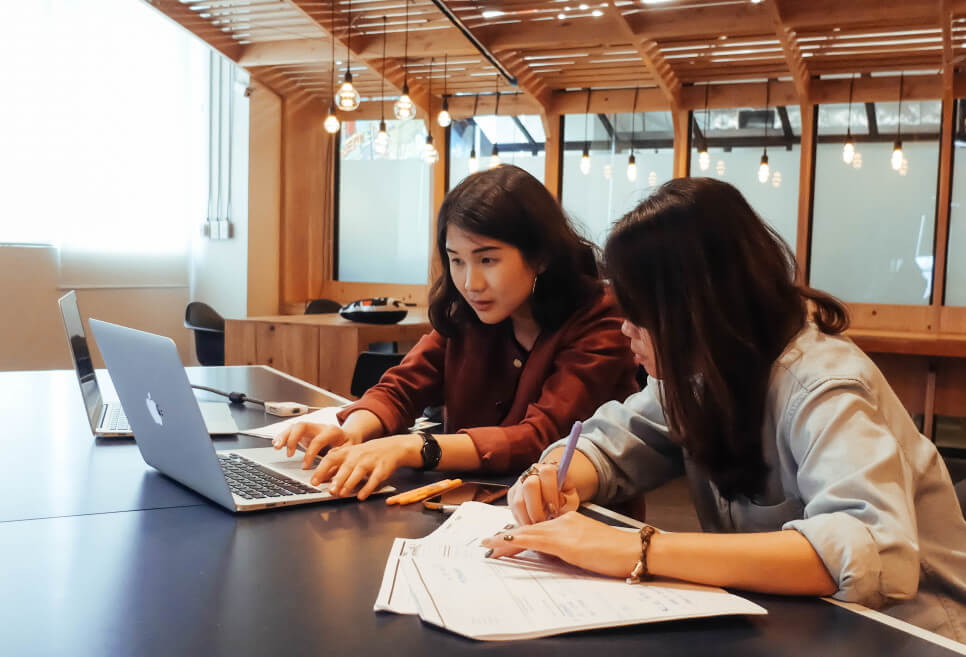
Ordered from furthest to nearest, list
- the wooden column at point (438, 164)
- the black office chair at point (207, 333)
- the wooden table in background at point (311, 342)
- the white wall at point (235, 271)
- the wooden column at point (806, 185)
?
the wooden column at point (438, 164)
the white wall at point (235, 271)
the wooden column at point (806, 185)
the black office chair at point (207, 333)
the wooden table in background at point (311, 342)

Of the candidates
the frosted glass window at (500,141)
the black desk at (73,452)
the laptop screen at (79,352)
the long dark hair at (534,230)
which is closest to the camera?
the black desk at (73,452)

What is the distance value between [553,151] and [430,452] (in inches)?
282

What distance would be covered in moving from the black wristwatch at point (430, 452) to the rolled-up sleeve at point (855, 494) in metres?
0.71

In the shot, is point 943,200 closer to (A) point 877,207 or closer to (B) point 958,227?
(B) point 958,227

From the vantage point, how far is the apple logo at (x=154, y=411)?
1403 mm

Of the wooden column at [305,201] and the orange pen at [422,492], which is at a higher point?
the wooden column at [305,201]

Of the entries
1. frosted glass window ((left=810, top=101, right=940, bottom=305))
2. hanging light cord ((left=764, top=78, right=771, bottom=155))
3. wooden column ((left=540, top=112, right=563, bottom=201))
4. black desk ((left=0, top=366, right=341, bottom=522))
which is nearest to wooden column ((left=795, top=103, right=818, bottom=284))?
frosted glass window ((left=810, top=101, right=940, bottom=305))

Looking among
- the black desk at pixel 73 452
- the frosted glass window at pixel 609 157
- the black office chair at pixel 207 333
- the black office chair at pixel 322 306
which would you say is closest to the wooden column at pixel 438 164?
the frosted glass window at pixel 609 157

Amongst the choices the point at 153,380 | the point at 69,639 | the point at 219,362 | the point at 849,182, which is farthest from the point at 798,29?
the point at 69,639

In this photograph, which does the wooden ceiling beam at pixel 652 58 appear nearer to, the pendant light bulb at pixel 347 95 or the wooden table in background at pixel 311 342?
the pendant light bulb at pixel 347 95

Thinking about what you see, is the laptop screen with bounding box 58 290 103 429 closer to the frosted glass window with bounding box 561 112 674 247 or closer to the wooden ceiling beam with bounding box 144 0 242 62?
the wooden ceiling beam with bounding box 144 0 242 62

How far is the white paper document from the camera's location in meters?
0.90

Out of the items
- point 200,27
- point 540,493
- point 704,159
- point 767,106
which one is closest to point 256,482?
point 540,493

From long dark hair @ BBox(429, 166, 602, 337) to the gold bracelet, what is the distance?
95 centimetres
